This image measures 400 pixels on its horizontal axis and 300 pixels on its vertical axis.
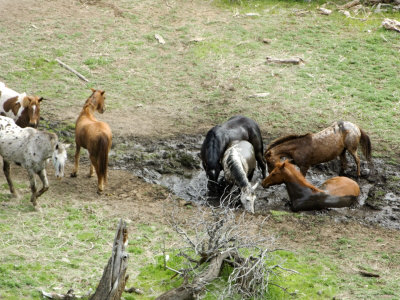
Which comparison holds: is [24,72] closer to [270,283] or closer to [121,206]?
[121,206]

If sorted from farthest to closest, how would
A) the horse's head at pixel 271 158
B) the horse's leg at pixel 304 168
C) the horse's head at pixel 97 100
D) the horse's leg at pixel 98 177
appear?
1. the horse's leg at pixel 304 168
2. the horse's head at pixel 271 158
3. the horse's head at pixel 97 100
4. the horse's leg at pixel 98 177

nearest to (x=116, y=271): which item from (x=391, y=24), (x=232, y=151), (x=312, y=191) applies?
(x=312, y=191)

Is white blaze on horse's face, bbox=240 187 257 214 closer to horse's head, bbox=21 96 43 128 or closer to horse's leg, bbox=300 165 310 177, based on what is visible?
horse's leg, bbox=300 165 310 177

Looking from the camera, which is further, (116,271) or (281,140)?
(281,140)

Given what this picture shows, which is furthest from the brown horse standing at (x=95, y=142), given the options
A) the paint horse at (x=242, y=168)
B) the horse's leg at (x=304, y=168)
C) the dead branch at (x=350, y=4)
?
the dead branch at (x=350, y=4)

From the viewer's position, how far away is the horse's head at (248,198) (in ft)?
32.2

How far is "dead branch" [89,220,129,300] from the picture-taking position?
666cm

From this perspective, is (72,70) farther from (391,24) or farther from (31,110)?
(391,24)

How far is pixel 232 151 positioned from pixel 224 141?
14.3 inches

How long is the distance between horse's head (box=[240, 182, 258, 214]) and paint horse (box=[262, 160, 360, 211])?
0.49m

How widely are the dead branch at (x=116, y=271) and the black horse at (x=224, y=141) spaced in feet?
13.1

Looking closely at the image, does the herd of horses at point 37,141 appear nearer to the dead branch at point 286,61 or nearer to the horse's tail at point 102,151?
the horse's tail at point 102,151

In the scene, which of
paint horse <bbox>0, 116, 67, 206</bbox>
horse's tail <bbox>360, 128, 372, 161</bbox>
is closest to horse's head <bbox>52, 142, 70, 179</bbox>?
paint horse <bbox>0, 116, 67, 206</bbox>

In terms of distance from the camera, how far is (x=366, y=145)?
11328 millimetres
